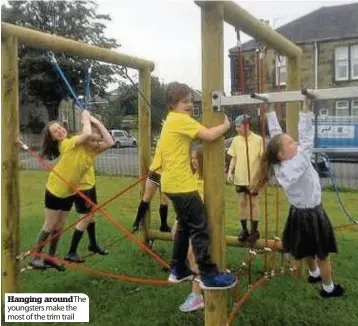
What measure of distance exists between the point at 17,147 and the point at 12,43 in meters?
0.67

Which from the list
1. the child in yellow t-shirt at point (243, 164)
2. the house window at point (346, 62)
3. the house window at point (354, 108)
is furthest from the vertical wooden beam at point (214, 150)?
the house window at point (346, 62)

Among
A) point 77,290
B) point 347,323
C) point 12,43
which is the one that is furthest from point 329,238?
point 12,43

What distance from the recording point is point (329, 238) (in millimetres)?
3326

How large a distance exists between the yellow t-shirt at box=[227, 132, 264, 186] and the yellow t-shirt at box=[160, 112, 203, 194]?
1729 millimetres

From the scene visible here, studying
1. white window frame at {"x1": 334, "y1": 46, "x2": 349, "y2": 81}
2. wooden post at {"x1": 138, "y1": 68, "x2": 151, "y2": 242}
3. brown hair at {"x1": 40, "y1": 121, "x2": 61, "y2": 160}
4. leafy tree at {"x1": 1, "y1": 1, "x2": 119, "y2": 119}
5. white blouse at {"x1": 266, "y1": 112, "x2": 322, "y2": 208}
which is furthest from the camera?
white window frame at {"x1": 334, "y1": 46, "x2": 349, "y2": 81}

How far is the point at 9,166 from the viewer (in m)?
3.71

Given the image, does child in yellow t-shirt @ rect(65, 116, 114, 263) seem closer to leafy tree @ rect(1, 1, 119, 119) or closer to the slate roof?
leafy tree @ rect(1, 1, 119, 119)

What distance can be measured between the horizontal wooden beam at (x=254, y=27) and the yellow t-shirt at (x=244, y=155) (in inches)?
32.8

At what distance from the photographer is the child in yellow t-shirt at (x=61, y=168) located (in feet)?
13.1

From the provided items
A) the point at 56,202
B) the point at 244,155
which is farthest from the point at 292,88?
the point at 56,202

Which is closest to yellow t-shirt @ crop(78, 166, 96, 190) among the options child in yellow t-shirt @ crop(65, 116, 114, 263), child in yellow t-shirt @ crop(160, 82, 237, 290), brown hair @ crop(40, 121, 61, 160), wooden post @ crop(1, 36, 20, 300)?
child in yellow t-shirt @ crop(65, 116, 114, 263)

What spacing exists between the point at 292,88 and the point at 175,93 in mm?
1559

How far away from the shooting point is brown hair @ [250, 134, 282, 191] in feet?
10.9

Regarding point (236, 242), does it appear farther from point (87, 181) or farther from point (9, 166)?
point (9, 166)
